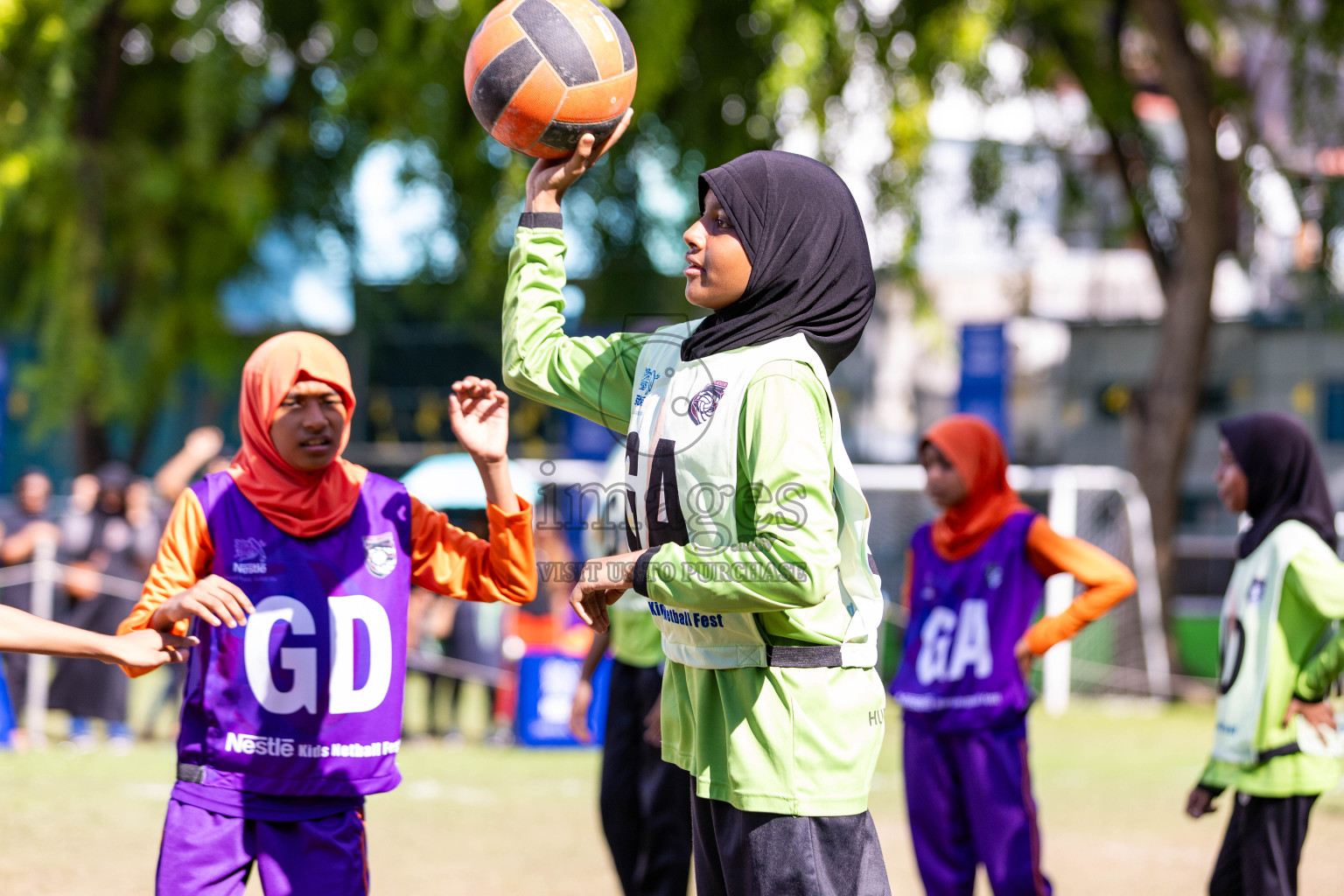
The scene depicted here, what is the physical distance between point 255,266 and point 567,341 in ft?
40.9

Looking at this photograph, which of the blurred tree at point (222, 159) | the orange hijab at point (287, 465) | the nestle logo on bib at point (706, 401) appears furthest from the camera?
the blurred tree at point (222, 159)

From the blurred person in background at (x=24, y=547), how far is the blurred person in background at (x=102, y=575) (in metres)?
0.22

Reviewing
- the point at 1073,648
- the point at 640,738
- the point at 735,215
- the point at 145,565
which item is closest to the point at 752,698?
the point at 735,215

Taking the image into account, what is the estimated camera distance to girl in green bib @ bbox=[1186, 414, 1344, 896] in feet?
14.6

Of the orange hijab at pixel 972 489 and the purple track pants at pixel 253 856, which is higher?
the orange hijab at pixel 972 489

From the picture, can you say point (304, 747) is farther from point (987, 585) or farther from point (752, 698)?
point (987, 585)

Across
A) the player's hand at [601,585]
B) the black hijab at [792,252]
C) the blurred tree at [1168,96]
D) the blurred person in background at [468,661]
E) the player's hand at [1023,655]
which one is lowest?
the blurred person in background at [468,661]

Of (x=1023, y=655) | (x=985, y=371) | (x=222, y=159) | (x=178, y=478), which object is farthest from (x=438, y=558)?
(x=985, y=371)

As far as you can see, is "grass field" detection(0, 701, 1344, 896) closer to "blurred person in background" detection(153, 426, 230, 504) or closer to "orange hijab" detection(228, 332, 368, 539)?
"blurred person in background" detection(153, 426, 230, 504)

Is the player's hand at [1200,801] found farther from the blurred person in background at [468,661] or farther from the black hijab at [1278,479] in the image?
the blurred person in background at [468,661]

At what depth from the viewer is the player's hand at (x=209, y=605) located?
2.98 metres

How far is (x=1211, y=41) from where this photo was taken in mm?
12492

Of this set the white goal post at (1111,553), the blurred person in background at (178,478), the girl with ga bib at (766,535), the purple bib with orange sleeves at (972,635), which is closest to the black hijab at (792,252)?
the girl with ga bib at (766,535)

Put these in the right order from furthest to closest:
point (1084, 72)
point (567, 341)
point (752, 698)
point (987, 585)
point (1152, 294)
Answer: point (1152, 294)
point (1084, 72)
point (987, 585)
point (567, 341)
point (752, 698)
